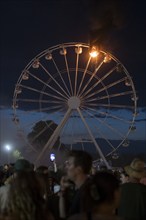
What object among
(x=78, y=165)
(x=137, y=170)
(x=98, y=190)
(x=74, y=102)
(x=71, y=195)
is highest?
(x=74, y=102)

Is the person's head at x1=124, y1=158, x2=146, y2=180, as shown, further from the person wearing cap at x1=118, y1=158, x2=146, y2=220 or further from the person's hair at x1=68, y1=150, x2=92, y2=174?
the person's hair at x1=68, y1=150, x2=92, y2=174

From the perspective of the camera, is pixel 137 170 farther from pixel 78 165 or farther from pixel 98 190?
pixel 98 190

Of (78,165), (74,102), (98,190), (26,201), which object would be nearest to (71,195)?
(78,165)

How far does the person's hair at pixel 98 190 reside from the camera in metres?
3.22

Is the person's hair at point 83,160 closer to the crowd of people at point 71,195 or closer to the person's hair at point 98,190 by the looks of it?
the crowd of people at point 71,195

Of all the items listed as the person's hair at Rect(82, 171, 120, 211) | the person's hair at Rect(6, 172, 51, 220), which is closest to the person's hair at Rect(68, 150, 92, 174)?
the person's hair at Rect(6, 172, 51, 220)

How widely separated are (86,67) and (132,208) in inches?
712

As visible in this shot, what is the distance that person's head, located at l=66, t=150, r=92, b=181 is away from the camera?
4242 mm

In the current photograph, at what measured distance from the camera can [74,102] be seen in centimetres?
2336

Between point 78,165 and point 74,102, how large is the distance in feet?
62.8

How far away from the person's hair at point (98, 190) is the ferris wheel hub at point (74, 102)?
20.0 meters

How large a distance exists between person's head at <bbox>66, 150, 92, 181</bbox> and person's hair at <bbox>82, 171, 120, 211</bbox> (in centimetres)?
85

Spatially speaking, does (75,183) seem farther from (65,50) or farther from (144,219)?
(65,50)

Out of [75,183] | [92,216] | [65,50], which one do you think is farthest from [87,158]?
[65,50]
